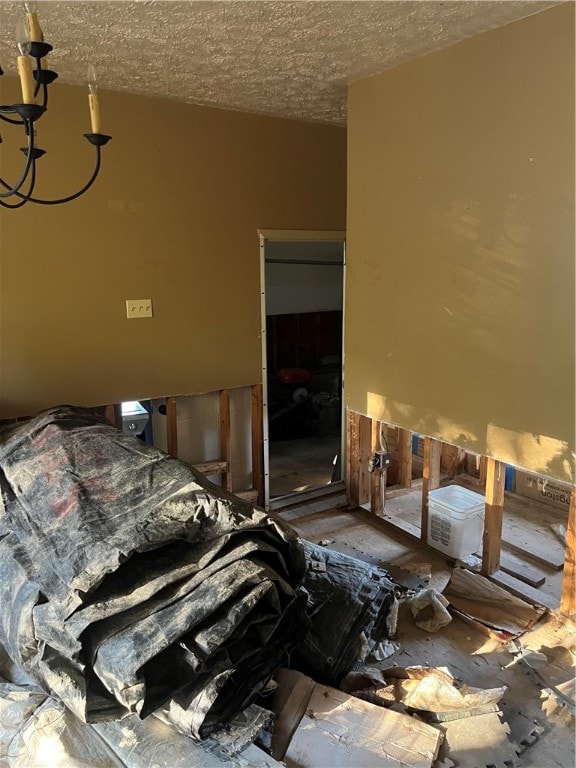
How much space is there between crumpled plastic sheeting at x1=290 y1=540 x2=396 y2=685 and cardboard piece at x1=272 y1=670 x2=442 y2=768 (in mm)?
144

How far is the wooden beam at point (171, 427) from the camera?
11.9 ft

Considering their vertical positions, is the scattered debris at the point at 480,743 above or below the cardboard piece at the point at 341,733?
below

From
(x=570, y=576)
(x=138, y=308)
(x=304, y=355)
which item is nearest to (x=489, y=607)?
(x=570, y=576)

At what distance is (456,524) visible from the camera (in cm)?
331

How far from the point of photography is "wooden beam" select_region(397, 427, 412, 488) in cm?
409

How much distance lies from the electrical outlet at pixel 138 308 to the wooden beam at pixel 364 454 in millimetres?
1550

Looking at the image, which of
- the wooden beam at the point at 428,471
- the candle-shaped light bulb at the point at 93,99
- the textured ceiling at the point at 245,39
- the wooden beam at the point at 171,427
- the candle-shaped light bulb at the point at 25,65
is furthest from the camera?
the wooden beam at the point at 171,427

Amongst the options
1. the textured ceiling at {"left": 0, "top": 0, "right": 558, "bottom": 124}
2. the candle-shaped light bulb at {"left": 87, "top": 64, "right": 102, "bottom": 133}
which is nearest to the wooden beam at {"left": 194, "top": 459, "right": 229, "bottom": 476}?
the textured ceiling at {"left": 0, "top": 0, "right": 558, "bottom": 124}

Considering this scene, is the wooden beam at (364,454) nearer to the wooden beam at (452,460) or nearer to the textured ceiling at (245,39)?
the wooden beam at (452,460)

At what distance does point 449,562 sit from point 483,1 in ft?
8.94

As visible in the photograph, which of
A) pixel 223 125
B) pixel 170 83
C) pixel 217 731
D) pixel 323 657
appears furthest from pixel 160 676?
pixel 223 125

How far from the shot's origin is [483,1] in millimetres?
2107

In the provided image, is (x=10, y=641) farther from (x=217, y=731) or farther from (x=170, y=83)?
(x=170, y=83)

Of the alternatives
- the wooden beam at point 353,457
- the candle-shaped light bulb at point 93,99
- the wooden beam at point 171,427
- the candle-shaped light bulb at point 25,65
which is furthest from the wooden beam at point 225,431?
the candle-shaped light bulb at point 25,65
